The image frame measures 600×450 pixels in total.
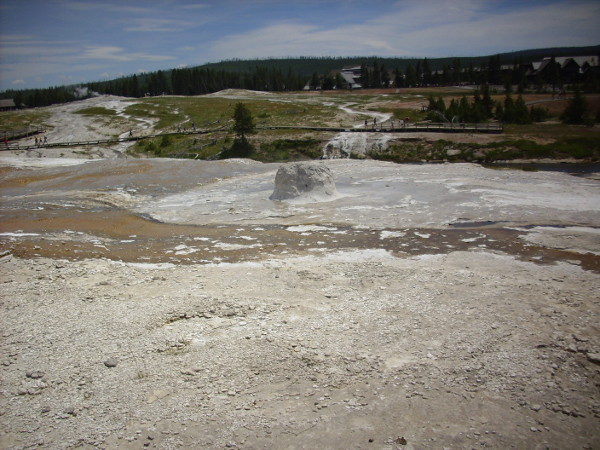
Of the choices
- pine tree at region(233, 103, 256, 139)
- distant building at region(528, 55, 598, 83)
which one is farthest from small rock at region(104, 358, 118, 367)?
distant building at region(528, 55, 598, 83)

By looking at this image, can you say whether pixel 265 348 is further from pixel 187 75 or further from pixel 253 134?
pixel 187 75

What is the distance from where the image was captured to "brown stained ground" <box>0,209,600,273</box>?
17344 mm

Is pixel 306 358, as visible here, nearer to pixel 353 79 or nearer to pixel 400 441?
pixel 400 441

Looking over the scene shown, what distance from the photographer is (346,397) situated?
368 inches

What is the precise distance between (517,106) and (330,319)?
173ft

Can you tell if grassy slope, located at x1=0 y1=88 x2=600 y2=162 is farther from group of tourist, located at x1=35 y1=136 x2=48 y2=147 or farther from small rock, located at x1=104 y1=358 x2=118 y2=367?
small rock, located at x1=104 y1=358 x2=118 y2=367

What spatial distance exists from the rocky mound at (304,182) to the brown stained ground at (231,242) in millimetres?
5109

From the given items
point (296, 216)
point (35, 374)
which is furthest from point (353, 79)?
point (35, 374)

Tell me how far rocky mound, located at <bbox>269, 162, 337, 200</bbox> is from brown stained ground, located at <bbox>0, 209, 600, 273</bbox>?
16.8 ft

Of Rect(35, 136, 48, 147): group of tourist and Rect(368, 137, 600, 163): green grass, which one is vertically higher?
Rect(35, 136, 48, 147): group of tourist

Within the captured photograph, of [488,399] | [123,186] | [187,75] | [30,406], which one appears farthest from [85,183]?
[187,75]

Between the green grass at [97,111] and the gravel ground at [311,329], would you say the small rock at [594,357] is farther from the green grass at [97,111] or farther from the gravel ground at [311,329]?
the green grass at [97,111]

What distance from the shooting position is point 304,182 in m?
26.3

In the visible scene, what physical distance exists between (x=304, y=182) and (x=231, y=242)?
27.2 ft
